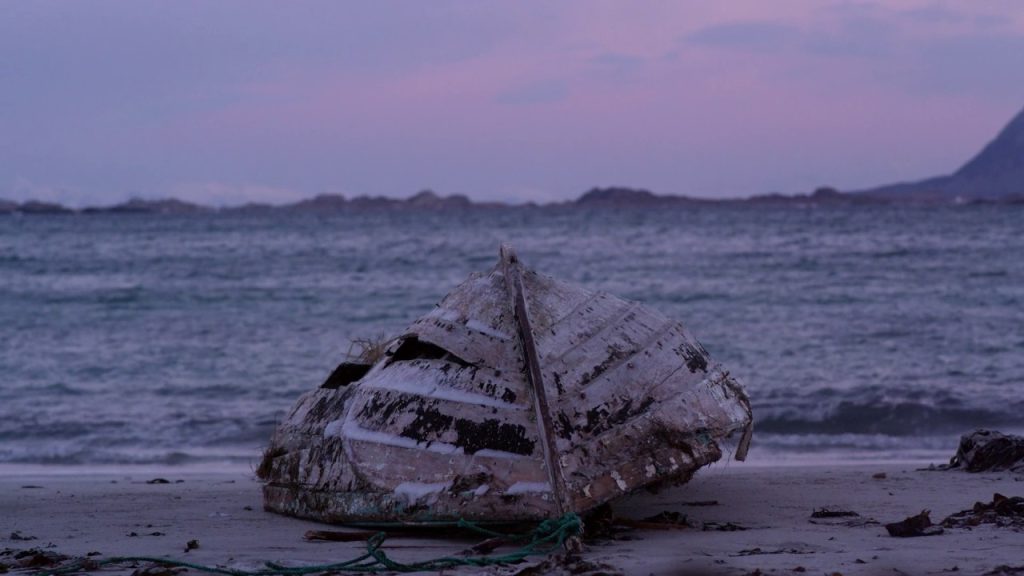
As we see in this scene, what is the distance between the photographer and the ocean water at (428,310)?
32.8 feet

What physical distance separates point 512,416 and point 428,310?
1362 cm

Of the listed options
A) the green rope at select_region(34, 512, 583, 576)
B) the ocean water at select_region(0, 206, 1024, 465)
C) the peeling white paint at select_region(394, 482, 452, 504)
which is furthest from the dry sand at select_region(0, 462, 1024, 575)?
the ocean water at select_region(0, 206, 1024, 465)

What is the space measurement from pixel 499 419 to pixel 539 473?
0.31m

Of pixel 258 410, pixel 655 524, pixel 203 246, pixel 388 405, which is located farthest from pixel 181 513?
pixel 203 246

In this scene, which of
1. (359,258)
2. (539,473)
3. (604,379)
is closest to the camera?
(539,473)

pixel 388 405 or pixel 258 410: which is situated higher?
pixel 388 405

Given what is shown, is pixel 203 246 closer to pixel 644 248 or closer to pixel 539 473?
pixel 644 248

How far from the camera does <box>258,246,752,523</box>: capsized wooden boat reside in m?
4.82

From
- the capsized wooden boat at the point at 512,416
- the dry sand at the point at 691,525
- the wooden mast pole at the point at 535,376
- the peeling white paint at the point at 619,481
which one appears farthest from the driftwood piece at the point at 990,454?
the wooden mast pole at the point at 535,376

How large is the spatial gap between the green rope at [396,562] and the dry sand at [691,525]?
8 cm

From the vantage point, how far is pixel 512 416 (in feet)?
16.2

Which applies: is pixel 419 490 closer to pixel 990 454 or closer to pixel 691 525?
pixel 691 525

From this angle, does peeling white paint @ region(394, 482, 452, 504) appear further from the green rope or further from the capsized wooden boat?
the green rope

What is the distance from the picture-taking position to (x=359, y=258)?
106ft
